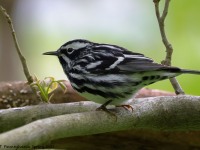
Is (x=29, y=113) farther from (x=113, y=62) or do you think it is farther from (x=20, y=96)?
(x=20, y=96)

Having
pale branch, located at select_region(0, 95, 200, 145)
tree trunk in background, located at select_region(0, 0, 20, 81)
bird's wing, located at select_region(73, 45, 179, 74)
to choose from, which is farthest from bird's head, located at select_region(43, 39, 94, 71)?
tree trunk in background, located at select_region(0, 0, 20, 81)

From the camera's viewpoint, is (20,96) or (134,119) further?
(20,96)

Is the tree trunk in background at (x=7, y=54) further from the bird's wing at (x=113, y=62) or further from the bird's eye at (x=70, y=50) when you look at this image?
the bird's wing at (x=113, y=62)

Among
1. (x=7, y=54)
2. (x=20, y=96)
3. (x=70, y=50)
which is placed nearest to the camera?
(x=70, y=50)

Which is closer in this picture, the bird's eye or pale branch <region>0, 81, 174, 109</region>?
the bird's eye

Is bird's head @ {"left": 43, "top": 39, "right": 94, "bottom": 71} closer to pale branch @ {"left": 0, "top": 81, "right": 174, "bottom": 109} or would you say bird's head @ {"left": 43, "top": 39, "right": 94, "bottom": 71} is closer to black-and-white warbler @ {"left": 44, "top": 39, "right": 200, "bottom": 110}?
black-and-white warbler @ {"left": 44, "top": 39, "right": 200, "bottom": 110}

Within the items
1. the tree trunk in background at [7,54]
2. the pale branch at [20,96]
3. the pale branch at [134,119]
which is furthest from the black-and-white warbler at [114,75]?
the tree trunk in background at [7,54]

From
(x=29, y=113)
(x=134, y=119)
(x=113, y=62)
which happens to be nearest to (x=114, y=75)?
(x=113, y=62)
